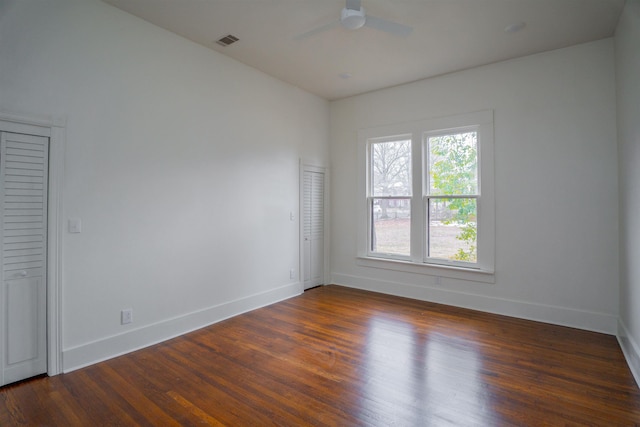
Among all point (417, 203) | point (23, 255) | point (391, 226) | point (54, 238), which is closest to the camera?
point (23, 255)

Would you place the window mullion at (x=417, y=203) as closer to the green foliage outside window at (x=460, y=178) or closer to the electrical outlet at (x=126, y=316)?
the green foliage outside window at (x=460, y=178)

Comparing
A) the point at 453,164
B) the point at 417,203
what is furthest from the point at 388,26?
the point at 417,203

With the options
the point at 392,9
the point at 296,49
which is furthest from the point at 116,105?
the point at 392,9

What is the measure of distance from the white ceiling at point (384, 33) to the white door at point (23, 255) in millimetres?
1536

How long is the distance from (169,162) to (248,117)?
130 cm

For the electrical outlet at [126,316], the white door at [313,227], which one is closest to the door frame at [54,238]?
the electrical outlet at [126,316]

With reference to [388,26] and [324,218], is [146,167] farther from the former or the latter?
[324,218]

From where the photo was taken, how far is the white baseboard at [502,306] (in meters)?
3.59

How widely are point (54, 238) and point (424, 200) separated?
13.9ft

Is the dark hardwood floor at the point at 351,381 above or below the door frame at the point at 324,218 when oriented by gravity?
below

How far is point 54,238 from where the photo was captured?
8.69 feet

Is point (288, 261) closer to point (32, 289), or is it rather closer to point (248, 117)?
point (248, 117)

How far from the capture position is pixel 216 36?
3.54 metres

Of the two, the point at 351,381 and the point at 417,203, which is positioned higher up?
the point at 417,203
